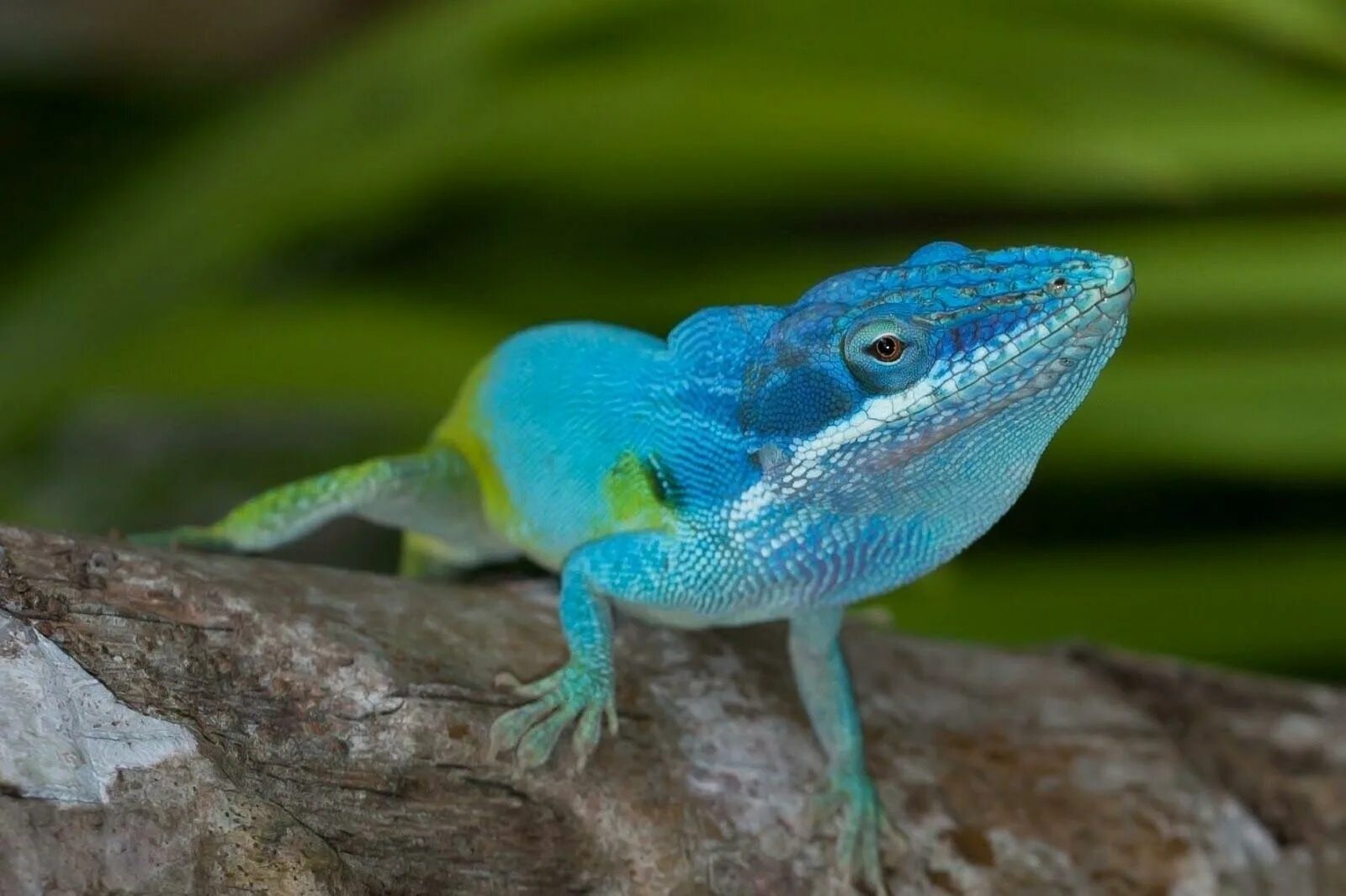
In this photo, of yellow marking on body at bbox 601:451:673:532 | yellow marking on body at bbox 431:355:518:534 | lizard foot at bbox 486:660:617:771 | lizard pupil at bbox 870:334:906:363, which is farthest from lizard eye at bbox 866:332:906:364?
yellow marking on body at bbox 431:355:518:534

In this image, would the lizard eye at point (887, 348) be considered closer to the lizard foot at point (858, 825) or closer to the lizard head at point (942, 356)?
the lizard head at point (942, 356)

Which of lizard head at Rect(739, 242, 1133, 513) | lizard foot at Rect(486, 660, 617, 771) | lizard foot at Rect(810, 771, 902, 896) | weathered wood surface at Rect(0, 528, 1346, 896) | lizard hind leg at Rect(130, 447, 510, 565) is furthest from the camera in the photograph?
lizard hind leg at Rect(130, 447, 510, 565)

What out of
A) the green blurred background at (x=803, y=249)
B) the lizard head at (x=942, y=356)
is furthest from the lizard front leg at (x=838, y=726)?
the green blurred background at (x=803, y=249)

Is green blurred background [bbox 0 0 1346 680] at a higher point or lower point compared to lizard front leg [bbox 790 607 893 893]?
higher

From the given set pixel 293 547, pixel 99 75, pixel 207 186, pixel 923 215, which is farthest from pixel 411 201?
pixel 99 75

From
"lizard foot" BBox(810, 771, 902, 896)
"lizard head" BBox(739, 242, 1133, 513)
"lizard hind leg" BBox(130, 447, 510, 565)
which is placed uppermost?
"lizard head" BBox(739, 242, 1133, 513)

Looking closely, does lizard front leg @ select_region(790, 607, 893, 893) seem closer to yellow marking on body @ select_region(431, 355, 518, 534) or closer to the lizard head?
the lizard head

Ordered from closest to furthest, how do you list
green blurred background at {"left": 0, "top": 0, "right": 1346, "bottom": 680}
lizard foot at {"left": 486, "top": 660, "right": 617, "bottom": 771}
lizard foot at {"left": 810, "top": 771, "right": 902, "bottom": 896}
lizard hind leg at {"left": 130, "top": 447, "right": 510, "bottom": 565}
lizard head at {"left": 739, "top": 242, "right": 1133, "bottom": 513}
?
lizard head at {"left": 739, "top": 242, "right": 1133, "bottom": 513}, lizard foot at {"left": 486, "top": 660, "right": 617, "bottom": 771}, lizard foot at {"left": 810, "top": 771, "right": 902, "bottom": 896}, lizard hind leg at {"left": 130, "top": 447, "right": 510, "bottom": 565}, green blurred background at {"left": 0, "top": 0, "right": 1346, "bottom": 680}

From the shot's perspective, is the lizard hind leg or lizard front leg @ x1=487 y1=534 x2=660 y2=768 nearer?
lizard front leg @ x1=487 y1=534 x2=660 y2=768
